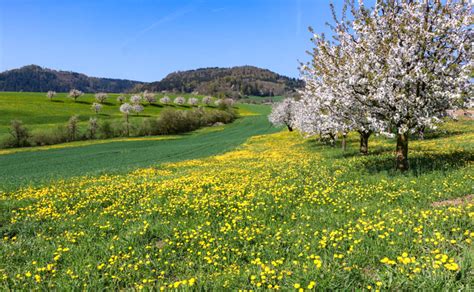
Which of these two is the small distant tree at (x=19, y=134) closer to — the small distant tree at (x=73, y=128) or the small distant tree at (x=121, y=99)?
the small distant tree at (x=73, y=128)

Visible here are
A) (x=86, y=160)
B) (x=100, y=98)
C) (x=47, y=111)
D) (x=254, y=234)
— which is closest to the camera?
(x=254, y=234)

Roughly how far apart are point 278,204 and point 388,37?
27.0 ft

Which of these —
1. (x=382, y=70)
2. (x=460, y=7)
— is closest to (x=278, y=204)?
(x=382, y=70)

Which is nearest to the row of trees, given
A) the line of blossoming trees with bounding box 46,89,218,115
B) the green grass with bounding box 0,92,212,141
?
the green grass with bounding box 0,92,212,141

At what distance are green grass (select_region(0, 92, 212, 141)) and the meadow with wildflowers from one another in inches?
2985

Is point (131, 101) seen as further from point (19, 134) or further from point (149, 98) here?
point (19, 134)

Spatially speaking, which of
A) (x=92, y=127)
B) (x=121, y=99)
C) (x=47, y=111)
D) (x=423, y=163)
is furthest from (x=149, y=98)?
(x=423, y=163)

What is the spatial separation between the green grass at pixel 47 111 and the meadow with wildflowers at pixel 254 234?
75.8 m

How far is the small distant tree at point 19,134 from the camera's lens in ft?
227

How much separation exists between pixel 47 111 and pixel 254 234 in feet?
390

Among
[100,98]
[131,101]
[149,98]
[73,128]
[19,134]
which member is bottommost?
[19,134]

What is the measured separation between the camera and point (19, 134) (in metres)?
70.3

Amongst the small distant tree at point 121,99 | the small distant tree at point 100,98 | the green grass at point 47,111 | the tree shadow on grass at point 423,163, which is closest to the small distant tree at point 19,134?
the green grass at point 47,111

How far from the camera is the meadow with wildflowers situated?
5.73 metres
